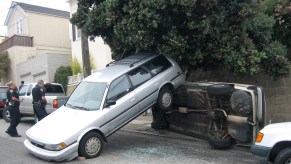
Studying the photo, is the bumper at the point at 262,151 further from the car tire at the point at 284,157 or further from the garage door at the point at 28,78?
the garage door at the point at 28,78

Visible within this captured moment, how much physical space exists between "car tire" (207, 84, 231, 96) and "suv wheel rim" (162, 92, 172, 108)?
48.8 inches

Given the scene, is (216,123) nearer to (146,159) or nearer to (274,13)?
(146,159)

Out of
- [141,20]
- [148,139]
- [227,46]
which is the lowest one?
[148,139]

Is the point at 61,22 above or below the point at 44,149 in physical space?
above

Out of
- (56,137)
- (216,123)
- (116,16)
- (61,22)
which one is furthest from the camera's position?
(61,22)

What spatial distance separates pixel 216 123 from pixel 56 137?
388 centimetres

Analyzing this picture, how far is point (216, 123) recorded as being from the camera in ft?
33.7

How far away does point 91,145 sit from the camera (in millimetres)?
9141

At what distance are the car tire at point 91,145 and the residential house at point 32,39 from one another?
19.8m

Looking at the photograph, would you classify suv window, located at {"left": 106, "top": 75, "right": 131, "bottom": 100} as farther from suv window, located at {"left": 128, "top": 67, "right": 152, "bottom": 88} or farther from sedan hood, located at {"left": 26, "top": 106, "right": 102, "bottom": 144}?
sedan hood, located at {"left": 26, "top": 106, "right": 102, "bottom": 144}

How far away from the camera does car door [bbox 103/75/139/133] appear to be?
380 inches

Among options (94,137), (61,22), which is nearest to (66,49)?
(61,22)

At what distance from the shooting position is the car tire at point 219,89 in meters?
9.88

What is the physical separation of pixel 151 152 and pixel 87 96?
6.64ft
